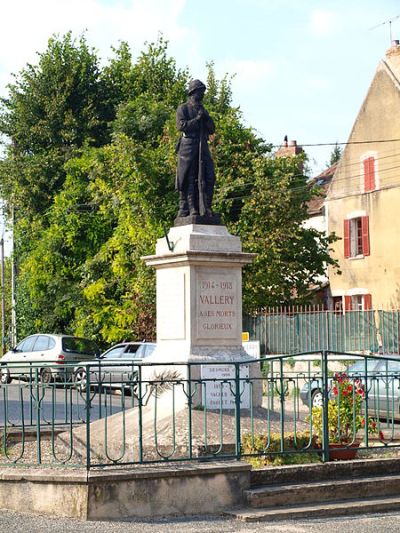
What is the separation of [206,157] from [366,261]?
2531cm

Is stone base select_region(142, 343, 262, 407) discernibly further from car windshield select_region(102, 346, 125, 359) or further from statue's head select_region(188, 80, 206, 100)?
car windshield select_region(102, 346, 125, 359)

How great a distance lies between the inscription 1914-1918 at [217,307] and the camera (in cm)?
1316

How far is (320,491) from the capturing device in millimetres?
10711

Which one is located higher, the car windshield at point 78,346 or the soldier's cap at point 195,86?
the soldier's cap at point 195,86

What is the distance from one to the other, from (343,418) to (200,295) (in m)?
2.45

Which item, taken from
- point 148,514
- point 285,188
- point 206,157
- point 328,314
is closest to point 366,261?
point 285,188

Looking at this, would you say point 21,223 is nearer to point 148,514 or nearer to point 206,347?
point 206,347

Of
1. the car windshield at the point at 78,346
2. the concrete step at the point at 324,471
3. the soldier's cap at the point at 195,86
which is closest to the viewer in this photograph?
the concrete step at the point at 324,471

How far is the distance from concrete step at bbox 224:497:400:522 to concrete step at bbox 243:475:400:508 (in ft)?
0.29

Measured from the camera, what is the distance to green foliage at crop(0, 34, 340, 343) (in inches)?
1278

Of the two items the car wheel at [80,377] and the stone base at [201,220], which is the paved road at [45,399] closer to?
the car wheel at [80,377]

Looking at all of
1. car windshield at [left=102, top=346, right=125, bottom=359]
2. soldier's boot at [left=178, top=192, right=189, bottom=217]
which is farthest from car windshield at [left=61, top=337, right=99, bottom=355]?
soldier's boot at [left=178, top=192, right=189, bottom=217]

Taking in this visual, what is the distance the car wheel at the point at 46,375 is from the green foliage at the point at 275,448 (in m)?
2.18

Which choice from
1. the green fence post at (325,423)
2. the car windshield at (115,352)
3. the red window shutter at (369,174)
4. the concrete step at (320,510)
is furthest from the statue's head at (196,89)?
the red window shutter at (369,174)
